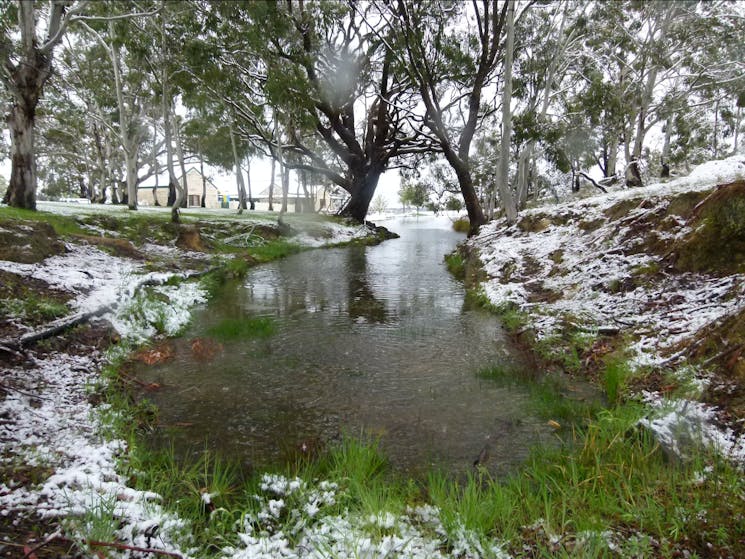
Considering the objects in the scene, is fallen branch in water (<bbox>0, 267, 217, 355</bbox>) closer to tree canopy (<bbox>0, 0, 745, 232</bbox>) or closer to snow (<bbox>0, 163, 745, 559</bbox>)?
snow (<bbox>0, 163, 745, 559</bbox>)

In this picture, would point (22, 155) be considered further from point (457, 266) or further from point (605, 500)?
point (605, 500)

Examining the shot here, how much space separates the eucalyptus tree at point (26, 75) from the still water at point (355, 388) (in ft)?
28.3

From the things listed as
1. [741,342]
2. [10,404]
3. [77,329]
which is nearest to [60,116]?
[77,329]

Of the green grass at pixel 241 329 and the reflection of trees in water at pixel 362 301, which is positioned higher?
the reflection of trees in water at pixel 362 301

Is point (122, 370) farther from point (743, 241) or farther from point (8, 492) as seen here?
point (743, 241)

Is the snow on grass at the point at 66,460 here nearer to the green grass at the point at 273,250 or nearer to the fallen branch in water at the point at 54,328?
the fallen branch in water at the point at 54,328

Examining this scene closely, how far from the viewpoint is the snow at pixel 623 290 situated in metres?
4.26

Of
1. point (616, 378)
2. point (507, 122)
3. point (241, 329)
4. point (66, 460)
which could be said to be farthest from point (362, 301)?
point (507, 122)

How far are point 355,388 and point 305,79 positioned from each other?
17.7 m

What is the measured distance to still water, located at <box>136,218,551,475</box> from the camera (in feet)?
12.9

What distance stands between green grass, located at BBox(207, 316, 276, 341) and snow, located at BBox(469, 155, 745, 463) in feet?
15.0

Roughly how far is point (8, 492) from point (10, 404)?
1346 millimetres

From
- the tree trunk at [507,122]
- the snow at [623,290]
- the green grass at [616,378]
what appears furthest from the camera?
the tree trunk at [507,122]

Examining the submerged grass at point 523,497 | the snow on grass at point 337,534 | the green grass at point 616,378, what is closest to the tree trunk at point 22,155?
the submerged grass at point 523,497
